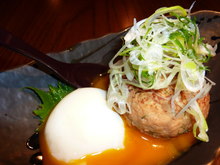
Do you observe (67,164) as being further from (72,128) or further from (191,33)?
(191,33)

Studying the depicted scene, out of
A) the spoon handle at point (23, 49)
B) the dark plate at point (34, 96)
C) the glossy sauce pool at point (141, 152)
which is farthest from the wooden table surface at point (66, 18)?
the glossy sauce pool at point (141, 152)

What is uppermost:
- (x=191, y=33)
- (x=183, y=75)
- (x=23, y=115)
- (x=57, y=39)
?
(x=191, y=33)

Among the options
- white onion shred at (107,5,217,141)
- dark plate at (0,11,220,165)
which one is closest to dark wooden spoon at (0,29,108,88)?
dark plate at (0,11,220,165)

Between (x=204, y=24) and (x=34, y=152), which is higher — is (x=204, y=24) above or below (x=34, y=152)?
above

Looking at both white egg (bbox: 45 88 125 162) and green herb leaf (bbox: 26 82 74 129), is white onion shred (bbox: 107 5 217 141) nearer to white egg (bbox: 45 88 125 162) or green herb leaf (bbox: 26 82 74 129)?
white egg (bbox: 45 88 125 162)

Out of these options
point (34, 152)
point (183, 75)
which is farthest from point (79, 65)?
point (183, 75)

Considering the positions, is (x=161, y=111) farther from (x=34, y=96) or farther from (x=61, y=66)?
(x=34, y=96)
